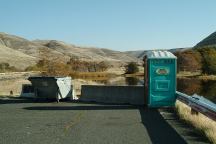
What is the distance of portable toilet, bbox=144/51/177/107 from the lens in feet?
71.4

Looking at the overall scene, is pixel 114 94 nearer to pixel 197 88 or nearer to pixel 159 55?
pixel 159 55

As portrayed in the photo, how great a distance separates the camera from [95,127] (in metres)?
15.1

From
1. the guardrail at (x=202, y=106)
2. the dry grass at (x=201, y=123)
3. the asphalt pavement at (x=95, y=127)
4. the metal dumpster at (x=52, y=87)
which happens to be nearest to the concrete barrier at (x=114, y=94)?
the metal dumpster at (x=52, y=87)

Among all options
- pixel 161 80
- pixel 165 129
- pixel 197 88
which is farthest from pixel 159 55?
pixel 197 88

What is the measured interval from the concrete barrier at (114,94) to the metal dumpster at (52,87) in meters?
1.03

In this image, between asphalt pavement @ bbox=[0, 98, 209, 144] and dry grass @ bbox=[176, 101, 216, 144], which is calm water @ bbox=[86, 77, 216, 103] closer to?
asphalt pavement @ bbox=[0, 98, 209, 144]

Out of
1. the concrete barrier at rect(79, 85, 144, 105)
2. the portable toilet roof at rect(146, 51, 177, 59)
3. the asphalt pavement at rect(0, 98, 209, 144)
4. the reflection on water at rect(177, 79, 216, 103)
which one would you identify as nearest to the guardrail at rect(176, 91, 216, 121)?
the asphalt pavement at rect(0, 98, 209, 144)

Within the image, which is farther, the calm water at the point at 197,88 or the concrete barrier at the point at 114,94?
the calm water at the point at 197,88

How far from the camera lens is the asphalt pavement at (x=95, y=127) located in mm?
12461

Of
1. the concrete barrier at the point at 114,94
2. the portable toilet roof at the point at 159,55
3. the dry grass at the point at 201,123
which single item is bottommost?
the dry grass at the point at 201,123

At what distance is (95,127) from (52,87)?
12.5 meters

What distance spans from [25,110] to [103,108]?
3.54 metres

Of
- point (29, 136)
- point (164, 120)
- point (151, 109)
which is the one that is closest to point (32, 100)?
point (151, 109)

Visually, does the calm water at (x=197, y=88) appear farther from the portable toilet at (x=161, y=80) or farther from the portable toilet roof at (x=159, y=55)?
the portable toilet at (x=161, y=80)
